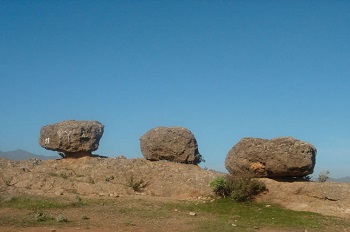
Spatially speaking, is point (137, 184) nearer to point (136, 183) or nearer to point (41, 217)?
point (136, 183)

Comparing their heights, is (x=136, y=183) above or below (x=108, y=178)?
below

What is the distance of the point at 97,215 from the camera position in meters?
13.4

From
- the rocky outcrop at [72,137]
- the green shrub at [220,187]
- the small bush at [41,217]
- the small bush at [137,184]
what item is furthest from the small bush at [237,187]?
the rocky outcrop at [72,137]

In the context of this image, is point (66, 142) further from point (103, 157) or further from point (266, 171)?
point (266, 171)

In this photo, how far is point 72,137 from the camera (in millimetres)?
22828

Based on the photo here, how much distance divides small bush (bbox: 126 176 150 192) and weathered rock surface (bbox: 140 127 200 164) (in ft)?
7.96

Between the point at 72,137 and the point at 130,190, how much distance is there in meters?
6.01

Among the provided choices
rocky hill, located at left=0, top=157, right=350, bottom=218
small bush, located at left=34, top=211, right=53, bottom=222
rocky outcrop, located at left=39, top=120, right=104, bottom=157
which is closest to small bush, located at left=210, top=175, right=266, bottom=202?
rocky hill, located at left=0, top=157, right=350, bottom=218

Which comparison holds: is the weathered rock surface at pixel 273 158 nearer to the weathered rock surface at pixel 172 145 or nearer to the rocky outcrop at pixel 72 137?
the weathered rock surface at pixel 172 145

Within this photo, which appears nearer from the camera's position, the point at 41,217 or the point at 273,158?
the point at 41,217

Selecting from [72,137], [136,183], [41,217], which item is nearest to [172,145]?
[136,183]

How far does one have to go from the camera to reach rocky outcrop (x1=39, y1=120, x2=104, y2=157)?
2291 cm

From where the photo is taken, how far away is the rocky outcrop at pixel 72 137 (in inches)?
902

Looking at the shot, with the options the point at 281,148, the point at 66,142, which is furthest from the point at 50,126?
the point at 281,148
